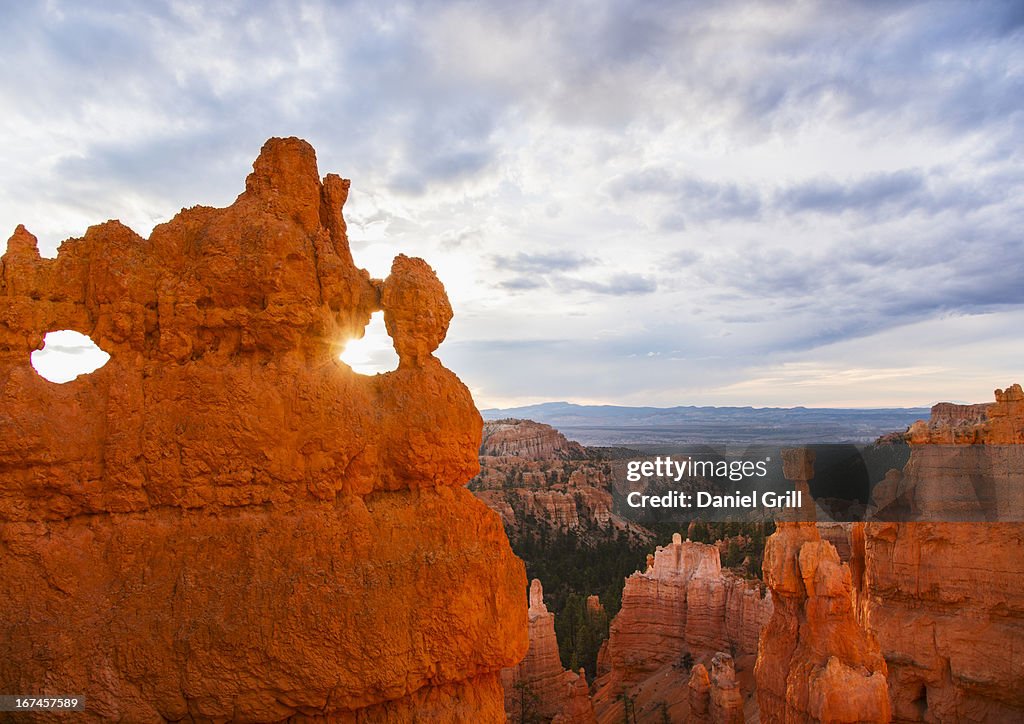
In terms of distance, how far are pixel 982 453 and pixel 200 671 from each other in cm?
1782

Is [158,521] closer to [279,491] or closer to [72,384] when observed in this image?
→ [279,491]

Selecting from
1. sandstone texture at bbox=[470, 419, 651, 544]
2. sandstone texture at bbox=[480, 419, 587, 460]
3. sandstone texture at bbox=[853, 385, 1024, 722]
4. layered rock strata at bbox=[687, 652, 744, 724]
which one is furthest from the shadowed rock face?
sandstone texture at bbox=[480, 419, 587, 460]

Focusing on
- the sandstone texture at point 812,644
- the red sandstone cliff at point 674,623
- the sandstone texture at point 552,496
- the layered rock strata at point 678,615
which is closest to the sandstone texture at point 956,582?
the sandstone texture at point 812,644

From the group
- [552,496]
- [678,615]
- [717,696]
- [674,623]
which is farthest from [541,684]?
[552,496]

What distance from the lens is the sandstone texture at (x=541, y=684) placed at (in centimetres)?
2114

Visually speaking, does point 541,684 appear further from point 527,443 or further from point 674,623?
point 527,443

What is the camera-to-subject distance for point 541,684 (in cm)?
2414

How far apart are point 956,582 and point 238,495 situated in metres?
16.5

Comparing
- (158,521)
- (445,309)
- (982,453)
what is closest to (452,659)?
(158,521)

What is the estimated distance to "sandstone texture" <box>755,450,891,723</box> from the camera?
35.7 ft

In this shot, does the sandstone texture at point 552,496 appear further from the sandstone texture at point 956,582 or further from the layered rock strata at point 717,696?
the sandstone texture at point 956,582

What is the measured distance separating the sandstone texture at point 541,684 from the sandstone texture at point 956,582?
937cm

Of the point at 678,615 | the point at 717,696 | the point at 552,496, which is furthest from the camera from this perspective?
the point at 552,496

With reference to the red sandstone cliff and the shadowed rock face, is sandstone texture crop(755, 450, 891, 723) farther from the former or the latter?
the red sandstone cliff
